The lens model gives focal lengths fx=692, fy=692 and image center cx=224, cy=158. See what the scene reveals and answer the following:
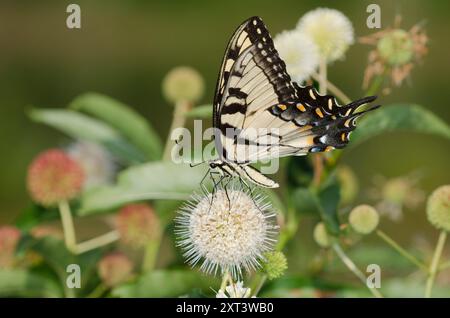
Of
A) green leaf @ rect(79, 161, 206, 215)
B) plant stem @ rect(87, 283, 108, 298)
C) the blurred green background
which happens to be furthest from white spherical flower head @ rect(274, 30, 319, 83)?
the blurred green background

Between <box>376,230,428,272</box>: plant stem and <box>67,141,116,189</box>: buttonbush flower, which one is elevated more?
<box>67,141,116,189</box>: buttonbush flower

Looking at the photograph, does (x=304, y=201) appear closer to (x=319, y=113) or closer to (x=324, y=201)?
(x=324, y=201)

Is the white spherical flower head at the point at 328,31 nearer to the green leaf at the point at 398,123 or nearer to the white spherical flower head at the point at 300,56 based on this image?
the white spherical flower head at the point at 300,56

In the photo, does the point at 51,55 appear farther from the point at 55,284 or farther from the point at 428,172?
the point at 55,284

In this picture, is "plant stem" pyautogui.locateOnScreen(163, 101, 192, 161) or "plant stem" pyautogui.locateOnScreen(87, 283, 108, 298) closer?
"plant stem" pyautogui.locateOnScreen(87, 283, 108, 298)

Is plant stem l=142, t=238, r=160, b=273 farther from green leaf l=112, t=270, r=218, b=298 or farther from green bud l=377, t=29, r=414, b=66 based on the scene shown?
green bud l=377, t=29, r=414, b=66
